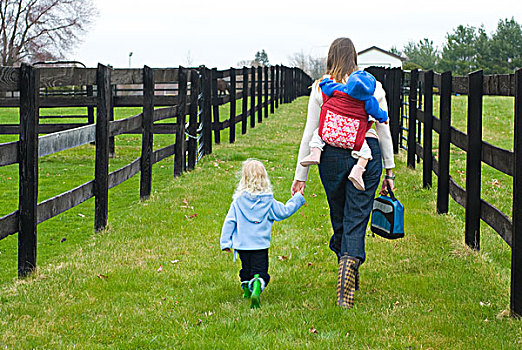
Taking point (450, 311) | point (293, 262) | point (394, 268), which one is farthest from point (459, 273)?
point (293, 262)

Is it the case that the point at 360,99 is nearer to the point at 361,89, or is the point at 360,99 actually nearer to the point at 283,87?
the point at 361,89

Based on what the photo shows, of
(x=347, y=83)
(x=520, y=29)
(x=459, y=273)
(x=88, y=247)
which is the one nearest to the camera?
(x=347, y=83)

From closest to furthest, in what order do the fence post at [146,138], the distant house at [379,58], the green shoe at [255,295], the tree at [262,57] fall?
the green shoe at [255,295] < the fence post at [146,138] < the distant house at [379,58] < the tree at [262,57]

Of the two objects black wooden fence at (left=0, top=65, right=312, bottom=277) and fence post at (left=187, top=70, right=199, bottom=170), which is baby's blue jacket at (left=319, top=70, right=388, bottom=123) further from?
fence post at (left=187, top=70, right=199, bottom=170)

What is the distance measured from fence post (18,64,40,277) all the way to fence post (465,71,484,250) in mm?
3850

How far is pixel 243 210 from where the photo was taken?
5.04 m

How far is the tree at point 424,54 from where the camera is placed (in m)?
106

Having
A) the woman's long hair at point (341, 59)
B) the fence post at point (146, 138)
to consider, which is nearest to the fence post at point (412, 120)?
the fence post at point (146, 138)

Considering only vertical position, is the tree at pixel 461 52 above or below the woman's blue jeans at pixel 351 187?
above

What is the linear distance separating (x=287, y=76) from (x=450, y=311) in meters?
31.7

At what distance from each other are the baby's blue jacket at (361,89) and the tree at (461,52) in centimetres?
7651

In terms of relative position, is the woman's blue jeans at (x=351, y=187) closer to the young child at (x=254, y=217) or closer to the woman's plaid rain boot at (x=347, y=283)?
the woman's plaid rain boot at (x=347, y=283)

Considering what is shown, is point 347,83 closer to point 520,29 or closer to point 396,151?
point 396,151

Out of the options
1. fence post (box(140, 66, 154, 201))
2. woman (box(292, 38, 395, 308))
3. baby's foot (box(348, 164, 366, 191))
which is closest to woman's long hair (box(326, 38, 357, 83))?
woman (box(292, 38, 395, 308))
